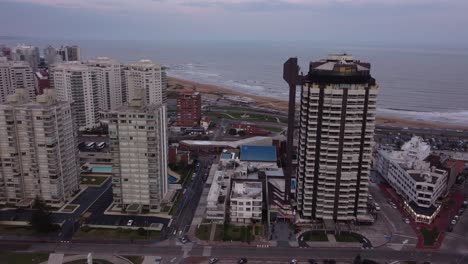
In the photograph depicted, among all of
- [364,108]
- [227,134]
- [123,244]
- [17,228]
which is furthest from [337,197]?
[227,134]

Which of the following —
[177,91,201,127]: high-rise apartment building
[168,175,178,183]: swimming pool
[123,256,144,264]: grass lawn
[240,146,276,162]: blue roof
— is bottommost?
[123,256,144,264]: grass lawn

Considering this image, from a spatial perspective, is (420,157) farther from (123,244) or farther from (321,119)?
(123,244)

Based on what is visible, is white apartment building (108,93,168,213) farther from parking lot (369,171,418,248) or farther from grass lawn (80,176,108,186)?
Answer: parking lot (369,171,418,248)

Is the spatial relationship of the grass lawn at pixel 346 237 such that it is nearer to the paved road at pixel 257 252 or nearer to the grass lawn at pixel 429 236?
the paved road at pixel 257 252

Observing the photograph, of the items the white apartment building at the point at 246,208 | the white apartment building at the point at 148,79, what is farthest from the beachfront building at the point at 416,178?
the white apartment building at the point at 148,79

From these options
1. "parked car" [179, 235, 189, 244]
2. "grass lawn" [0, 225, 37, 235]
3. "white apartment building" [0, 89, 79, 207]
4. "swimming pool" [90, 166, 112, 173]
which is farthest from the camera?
"swimming pool" [90, 166, 112, 173]

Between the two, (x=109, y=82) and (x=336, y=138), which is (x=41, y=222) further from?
(x=109, y=82)

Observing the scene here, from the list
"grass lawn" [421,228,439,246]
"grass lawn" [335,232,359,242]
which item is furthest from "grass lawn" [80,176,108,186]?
"grass lawn" [421,228,439,246]
